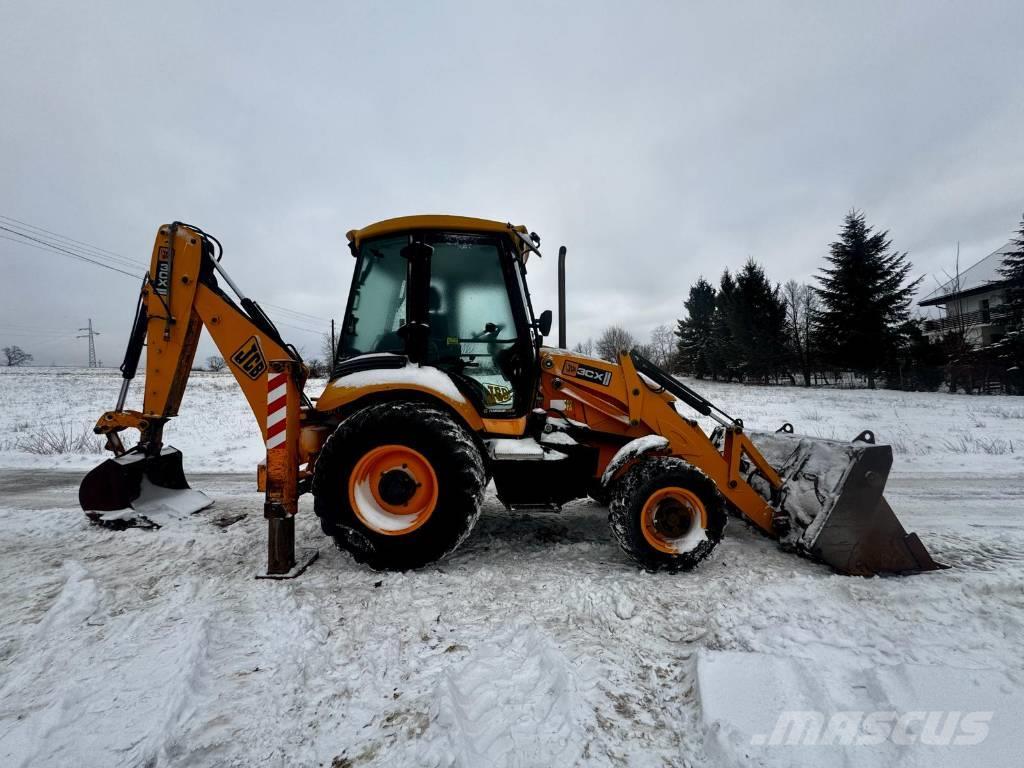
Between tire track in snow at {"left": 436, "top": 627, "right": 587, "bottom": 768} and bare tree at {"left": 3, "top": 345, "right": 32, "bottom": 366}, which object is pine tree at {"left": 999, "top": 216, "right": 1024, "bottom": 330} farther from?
bare tree at {"left": 3, "top": 345, "right": 32, "bottom": 366}

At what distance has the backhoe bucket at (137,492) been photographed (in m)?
4.03

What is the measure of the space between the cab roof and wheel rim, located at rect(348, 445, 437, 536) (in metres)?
1.72

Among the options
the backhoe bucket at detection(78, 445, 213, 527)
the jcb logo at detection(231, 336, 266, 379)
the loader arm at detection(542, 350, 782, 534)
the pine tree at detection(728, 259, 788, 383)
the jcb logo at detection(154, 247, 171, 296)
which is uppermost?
the pine tree at detection(728, 259, 788, 383)

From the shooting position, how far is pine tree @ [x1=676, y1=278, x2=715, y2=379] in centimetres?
3638

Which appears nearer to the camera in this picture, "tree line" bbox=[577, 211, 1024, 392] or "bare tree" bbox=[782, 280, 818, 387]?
"tree line" bbox=[577, 211, 1024, 392]

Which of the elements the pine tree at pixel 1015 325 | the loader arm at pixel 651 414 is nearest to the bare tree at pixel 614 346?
the loader arm at pixel 651 414

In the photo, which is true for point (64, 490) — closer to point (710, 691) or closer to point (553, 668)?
point (553, 668)

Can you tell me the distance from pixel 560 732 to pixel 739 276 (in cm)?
3608

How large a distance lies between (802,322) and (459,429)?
45.9 m

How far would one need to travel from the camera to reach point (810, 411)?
14508mm

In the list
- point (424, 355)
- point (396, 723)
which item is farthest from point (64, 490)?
point (396, 723)

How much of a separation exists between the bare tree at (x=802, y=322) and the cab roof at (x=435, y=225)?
2884 cm

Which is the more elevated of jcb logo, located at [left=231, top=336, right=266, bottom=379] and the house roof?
the house roof

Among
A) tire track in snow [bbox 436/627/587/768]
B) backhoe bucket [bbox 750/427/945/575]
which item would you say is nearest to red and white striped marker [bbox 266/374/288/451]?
tire track in snow [bbox 436/627/587/768]
